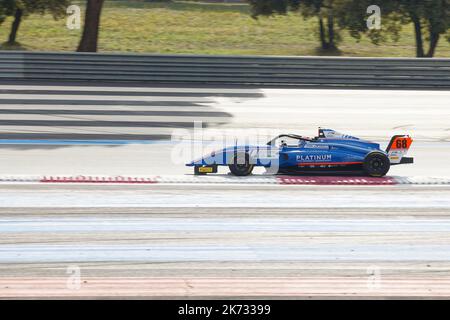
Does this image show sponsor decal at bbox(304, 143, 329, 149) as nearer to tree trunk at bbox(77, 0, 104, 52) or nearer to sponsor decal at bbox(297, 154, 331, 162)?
sponsor decal at bbox(297, 154, 331, 162)

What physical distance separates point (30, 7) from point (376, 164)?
18029 mm

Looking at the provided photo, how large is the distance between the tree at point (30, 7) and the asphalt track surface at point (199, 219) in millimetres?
9682

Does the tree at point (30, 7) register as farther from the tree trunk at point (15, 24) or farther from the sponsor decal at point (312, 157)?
the sponsor decal at point (312, 157)

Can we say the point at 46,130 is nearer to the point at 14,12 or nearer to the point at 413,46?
the point at 14,12

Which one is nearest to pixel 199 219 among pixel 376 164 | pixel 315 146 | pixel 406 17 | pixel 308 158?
pixel 308 158

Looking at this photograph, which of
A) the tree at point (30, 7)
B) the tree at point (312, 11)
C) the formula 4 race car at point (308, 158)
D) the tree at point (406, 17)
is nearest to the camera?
the formula 4 race car at point (308, 158)

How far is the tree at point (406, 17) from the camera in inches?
1065

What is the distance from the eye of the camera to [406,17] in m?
27.6

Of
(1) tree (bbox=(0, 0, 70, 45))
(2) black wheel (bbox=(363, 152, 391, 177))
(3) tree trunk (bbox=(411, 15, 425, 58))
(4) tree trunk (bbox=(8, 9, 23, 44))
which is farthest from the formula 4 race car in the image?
(4) tree trunk (bbox=(8, 9, 23, 44))

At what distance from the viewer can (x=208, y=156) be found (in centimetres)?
1428

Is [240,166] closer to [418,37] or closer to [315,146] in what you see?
[315,146]

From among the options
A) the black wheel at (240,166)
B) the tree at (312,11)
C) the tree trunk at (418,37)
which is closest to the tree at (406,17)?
the tree trunk at (418,37)
